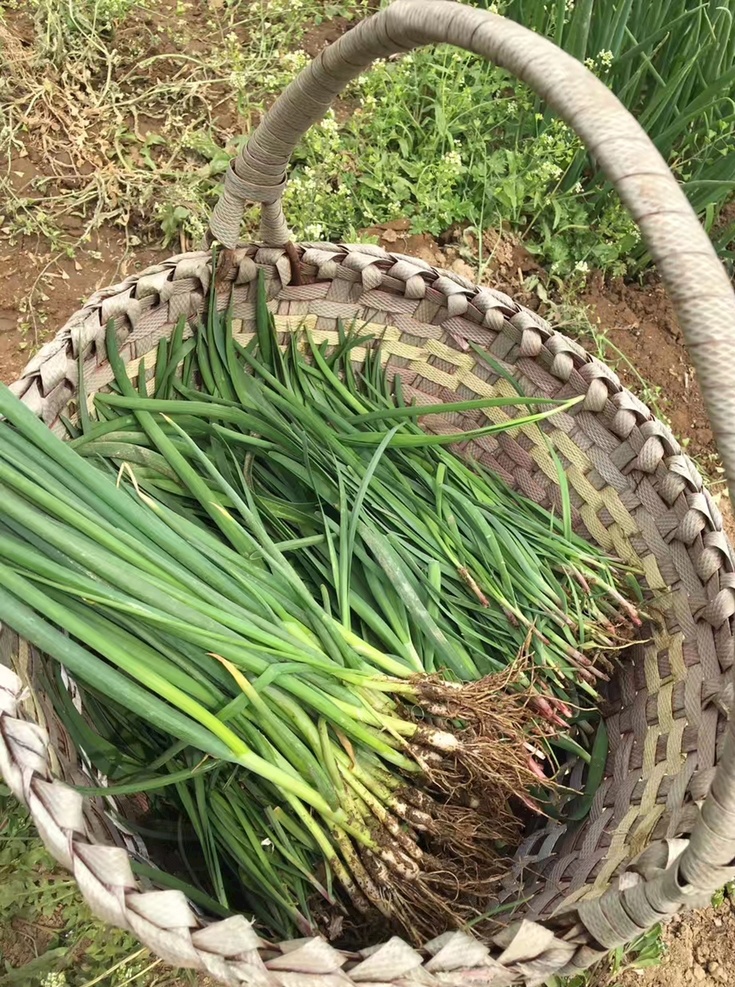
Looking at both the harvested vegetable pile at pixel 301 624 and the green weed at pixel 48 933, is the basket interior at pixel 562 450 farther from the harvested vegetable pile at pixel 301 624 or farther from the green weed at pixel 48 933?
the green weed at pixel 48 933

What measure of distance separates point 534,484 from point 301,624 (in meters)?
0.56

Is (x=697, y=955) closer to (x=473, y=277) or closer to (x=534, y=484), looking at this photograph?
(x=534, y=484)

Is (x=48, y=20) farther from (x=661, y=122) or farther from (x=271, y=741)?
(x=271, y=741)

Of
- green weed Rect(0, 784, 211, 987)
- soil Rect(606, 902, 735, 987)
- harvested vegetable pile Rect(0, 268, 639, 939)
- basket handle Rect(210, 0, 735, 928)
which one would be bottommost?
green weed Rect(0, 784, 211, 987)

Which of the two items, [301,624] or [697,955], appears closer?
[301,624]

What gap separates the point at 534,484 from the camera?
137 cm

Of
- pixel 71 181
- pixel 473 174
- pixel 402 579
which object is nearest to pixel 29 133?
pixel 71 181

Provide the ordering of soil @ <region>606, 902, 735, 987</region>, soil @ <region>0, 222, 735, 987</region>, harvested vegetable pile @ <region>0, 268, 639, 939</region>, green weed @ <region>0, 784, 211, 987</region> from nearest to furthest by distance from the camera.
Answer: harvested vegetable pile @ <region>0, 268, 639, 939</region>, green weed @ <region>0, 784, 211, 987</region>, soil @ <region>606, 902, 735, 987</region>, soil @ <region>0, 222, 735, 987</region>

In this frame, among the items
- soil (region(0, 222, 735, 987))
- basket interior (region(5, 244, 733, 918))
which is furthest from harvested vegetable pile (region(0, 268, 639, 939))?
soil (region(0, 222, 735, 987))

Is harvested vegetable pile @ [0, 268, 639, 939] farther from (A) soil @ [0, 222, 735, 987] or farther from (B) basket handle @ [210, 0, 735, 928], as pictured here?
(A) soil @ [0, 222, 735, 987]

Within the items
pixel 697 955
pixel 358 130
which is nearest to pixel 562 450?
pixel 697 955

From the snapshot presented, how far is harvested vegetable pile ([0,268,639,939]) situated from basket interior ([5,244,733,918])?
52 millimetres

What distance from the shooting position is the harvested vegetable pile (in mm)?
895

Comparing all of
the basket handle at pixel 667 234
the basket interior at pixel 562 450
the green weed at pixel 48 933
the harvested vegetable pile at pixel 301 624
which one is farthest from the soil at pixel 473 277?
the basket handle at pixel 667 234
